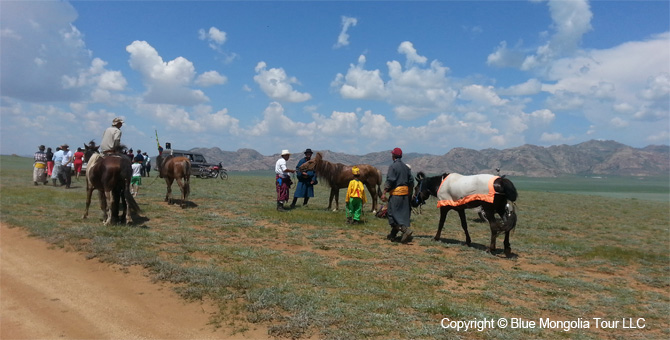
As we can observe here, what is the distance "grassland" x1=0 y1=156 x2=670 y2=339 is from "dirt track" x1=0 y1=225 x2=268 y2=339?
0.29 meters

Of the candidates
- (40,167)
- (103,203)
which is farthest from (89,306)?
(40,167)

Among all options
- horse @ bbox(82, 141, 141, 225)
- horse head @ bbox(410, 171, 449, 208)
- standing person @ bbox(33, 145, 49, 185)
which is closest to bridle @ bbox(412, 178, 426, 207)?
horse head @ bbox(410, 171, 449, 208)

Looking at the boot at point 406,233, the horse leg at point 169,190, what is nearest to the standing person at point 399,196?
the boot at point 406,233

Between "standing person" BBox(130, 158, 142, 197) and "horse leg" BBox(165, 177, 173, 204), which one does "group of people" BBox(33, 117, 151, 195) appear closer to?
"standing person" BBox(130, 158, 142, 197)

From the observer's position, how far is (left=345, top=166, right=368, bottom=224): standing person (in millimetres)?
12016

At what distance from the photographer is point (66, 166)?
19.2m

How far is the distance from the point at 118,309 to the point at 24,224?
672cm

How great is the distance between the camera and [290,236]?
33.5ft

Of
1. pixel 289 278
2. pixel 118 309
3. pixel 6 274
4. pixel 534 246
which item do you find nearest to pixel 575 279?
pixel 534 246

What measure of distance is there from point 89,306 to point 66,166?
17.3 meters

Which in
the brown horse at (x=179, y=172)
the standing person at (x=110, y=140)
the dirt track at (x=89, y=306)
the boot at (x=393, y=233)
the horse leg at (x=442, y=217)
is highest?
the standing person at (x=110, y=140)

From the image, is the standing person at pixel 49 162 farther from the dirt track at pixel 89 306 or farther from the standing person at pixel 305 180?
the dirt track at pixel 89 306

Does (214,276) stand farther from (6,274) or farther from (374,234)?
(374,234)

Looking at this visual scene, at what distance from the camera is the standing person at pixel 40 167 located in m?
21.0
